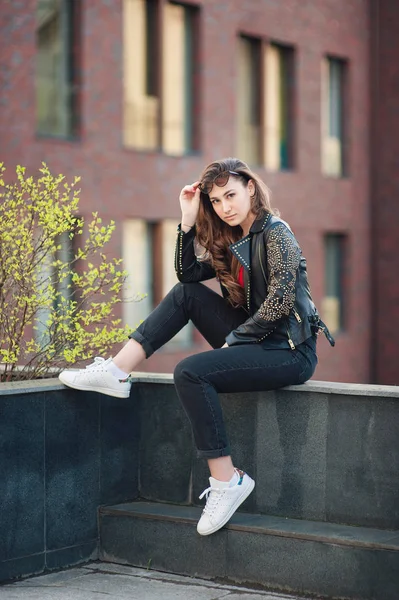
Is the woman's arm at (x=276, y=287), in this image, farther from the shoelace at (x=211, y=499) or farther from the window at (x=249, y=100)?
the window at (x=249, y=100)

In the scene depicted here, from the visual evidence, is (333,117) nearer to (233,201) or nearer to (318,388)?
(233,201)

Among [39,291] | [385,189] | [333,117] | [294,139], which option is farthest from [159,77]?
[39,291]

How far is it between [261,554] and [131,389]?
4.22 ft

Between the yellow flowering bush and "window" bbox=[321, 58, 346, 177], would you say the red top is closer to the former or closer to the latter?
the yellow flowering bush

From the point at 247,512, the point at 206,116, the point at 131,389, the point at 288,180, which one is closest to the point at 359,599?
the point at 247,512

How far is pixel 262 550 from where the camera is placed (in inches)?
205

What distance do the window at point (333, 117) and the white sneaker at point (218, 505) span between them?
1800 cm

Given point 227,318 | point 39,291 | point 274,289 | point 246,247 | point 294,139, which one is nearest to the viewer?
point 274,289

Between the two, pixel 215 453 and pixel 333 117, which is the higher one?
pixel 333 117

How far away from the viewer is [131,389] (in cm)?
602

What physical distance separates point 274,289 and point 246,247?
1.08ft

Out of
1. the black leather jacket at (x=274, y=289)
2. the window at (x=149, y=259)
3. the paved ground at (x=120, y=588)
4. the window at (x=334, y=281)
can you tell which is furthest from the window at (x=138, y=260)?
the black leather jacket at (x=274, y=289)

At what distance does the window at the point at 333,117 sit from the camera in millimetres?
23000

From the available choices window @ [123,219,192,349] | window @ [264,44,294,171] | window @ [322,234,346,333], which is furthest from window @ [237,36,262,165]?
window @ [322,234,346,333]
